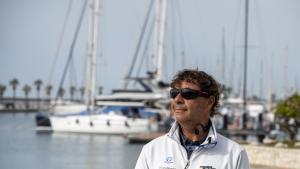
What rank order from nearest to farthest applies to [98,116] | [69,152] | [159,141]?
1. [159,141]
2. [69,152]
3. [98,116]

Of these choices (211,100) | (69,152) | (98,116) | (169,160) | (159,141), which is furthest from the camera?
(98,116)

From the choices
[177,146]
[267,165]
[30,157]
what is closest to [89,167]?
[30,157]

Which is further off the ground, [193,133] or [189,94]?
[189,94]

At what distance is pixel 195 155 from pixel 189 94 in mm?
339

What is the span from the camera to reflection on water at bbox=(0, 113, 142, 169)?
43188 mm

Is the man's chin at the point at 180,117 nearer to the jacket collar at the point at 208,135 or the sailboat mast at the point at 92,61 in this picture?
the jacket collar at the point at 208,135

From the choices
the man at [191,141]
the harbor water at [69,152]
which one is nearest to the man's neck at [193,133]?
the man at [191,141]

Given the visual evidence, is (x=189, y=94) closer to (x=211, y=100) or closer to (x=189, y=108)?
(x=189, y=108)

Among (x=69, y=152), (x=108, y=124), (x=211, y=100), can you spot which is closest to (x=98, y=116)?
(x=108, y=124)

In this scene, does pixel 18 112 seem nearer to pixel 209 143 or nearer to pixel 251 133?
pixel 251 133

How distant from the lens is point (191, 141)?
4.84 metres

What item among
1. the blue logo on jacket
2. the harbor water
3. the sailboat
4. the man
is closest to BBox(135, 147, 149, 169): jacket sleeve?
the man

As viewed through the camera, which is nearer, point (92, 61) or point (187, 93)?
point (187, 93)

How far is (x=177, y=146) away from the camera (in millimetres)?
4785
